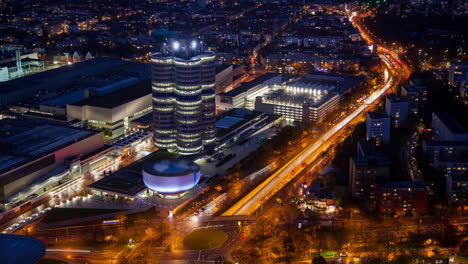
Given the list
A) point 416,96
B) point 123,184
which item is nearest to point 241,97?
point 416,96

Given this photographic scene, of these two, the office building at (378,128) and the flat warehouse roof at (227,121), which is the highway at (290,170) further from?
the flat warehouse roof at (227,121)

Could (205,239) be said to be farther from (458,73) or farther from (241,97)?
(458,73)

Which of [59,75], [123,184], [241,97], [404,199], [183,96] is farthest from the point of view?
[59,75]

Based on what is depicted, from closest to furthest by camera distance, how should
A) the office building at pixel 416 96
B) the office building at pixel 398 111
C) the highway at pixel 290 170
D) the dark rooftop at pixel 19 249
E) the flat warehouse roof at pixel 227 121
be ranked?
1. the dark rooftop at pixel 19 249
2. the highway at pixel 290 170
3. the office building at pixel 398 111
4. the flat warehouse roof at pixel 227 121
5. the office building at pixel 416 96

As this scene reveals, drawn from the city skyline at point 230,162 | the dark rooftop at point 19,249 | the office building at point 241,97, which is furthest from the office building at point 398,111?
the dark rooftop at point 19,249

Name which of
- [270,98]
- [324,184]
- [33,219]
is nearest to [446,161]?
[324,184]

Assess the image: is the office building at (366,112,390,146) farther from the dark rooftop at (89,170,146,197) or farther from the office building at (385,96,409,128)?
the dark rooftop at (89,170,146,197)
